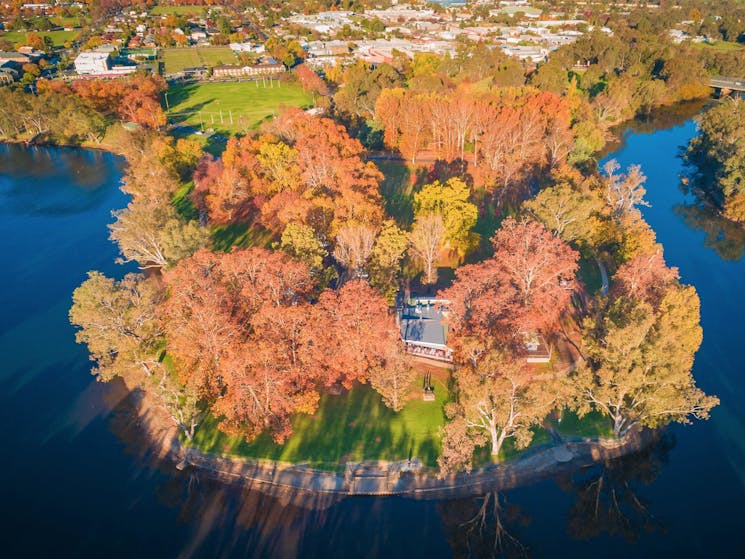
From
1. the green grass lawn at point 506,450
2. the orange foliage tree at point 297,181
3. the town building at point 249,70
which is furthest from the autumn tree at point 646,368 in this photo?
the town building at point 249,70

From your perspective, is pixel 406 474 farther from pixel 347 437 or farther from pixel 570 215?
pixel 570 215

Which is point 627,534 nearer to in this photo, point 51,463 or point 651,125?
point 51,463

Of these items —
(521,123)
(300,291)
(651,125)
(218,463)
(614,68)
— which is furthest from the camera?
(614,68)

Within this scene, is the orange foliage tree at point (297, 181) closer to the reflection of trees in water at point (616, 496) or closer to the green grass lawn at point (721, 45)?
the reflection of trees in water at point (616, 496)

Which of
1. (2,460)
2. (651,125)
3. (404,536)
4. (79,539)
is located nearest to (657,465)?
(404,536)

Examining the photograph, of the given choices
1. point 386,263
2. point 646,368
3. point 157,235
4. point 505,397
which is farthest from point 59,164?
point 646,368

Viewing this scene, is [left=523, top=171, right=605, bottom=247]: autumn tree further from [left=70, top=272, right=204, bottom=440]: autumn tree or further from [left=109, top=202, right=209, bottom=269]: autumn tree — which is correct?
[left=70, top=272, right=204, bottom=440]: autumn tree

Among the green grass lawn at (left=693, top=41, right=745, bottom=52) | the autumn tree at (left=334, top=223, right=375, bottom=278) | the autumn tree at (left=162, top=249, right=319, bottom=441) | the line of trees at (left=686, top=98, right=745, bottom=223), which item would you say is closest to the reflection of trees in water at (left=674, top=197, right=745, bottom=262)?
the line of trees at (left=686, top=98, right=745, bottom=223)
